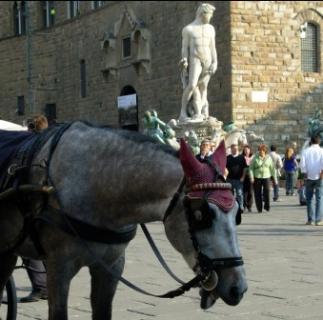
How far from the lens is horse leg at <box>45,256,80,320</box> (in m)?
3.87

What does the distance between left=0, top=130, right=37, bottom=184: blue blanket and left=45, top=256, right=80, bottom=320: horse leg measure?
2.34 ft

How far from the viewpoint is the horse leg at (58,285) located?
3873 millimetres

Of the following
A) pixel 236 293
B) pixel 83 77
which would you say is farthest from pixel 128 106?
pixel 236 293

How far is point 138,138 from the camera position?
4031 millimetres

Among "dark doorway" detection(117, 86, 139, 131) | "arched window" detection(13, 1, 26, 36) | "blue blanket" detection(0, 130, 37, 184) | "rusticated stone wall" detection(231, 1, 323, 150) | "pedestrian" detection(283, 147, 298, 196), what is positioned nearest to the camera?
"blue blanket" detection(0, 130, 37, 184)

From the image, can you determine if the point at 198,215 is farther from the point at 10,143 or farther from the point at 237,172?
the point at 237,172

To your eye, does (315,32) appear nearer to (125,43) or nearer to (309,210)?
(125,43)

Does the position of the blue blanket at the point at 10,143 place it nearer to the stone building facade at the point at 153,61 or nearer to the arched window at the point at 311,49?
the stone building facade at the point at 153,61

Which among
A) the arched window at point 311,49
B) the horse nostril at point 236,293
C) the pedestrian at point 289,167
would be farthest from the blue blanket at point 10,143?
the arched window at point 311,49

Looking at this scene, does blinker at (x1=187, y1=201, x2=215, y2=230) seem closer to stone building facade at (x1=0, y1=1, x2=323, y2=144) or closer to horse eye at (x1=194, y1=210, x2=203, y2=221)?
horse eye at (x1=194, y1=210, x2=203, y2=221)

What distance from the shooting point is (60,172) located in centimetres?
407

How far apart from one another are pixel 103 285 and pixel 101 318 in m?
0.18

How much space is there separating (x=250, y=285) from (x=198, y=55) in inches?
537

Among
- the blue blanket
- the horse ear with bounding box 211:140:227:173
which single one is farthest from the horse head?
the blue blanket
